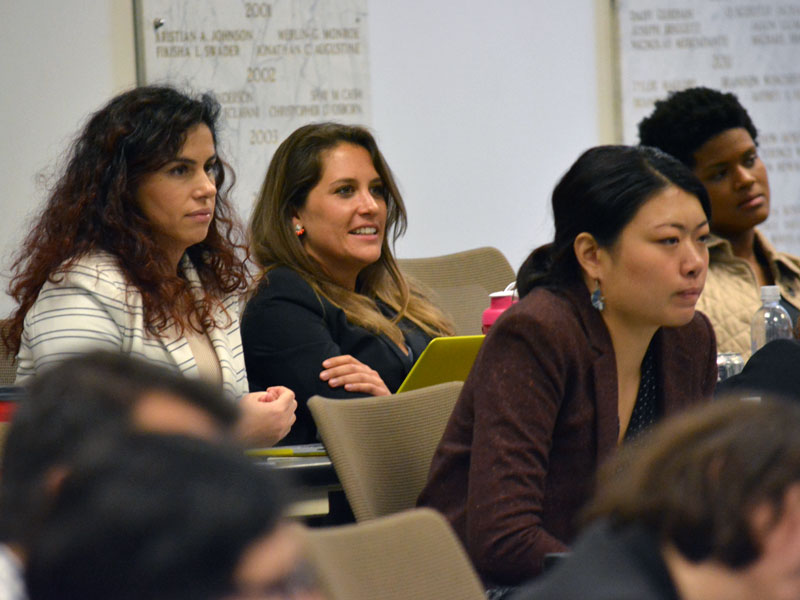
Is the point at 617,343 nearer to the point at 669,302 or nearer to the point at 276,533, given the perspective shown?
the point at 669,302

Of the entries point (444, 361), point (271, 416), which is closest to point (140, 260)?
point (271, 416)

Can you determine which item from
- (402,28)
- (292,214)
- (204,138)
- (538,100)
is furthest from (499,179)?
(204,138)

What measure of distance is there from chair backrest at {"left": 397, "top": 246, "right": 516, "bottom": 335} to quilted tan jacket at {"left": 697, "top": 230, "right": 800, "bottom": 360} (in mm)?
682

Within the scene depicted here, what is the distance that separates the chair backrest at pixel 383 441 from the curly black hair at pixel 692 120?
1.73 metres

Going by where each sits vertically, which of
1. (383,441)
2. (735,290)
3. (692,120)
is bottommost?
(383,441)

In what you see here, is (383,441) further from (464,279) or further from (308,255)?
(464,279)

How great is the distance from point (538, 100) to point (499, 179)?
372 millimetres

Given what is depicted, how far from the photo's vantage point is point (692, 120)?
12.2 feet

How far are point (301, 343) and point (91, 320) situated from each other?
658 mm

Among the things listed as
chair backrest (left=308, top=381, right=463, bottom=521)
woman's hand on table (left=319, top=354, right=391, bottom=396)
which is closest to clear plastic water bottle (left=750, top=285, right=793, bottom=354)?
woman's hand on table (left=319, top=354, right=391, bottom=396)

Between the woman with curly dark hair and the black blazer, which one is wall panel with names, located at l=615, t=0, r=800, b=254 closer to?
the black blazer

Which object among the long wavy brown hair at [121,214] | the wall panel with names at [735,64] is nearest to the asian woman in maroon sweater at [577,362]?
the long wavy brown hair at [121,214]

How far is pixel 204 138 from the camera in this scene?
110 inches

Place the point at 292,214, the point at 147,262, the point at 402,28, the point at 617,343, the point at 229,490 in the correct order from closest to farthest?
the point at 229,490 → the point at 617,343 → the point at 147,262 → the point at 292,214 → the point at 402,28
